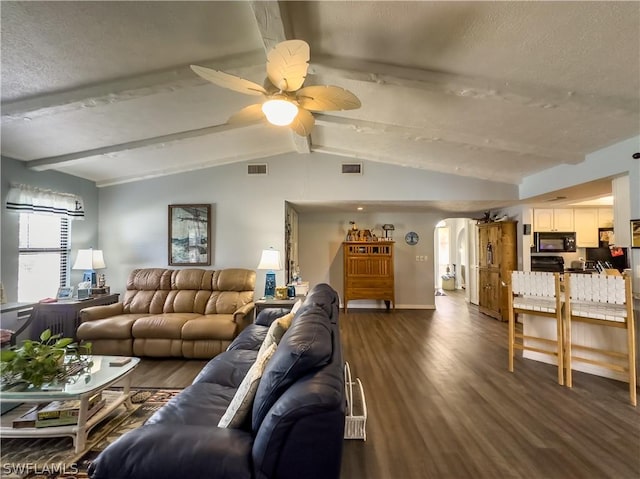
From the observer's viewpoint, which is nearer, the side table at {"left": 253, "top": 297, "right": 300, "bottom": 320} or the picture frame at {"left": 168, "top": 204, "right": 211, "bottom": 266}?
the side table at {"left": 253, "top": 297, "right": 300, "bottom": 320}

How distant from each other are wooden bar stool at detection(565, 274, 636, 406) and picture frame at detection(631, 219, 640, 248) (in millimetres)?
396

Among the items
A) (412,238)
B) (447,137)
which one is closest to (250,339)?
(447,137)

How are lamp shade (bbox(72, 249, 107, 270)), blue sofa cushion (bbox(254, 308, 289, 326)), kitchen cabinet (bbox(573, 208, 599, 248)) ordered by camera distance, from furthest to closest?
kitchen cabinet (bbox(573, 208, 599, 248))
lamp shade (bbox(72, 249, 107, 270))
blue sofa cushion (bbox(254, 308, 289, 326))

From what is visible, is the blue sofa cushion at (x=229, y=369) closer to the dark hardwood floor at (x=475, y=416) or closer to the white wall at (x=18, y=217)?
the dark hardwood floor at (x=475, y=416)

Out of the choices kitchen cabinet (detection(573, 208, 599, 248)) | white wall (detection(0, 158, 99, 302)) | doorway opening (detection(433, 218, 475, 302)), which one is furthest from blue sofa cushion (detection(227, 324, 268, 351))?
doorway opening (detection(433, 218, 475, 302))

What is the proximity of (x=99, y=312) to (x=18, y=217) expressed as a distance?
143 cm

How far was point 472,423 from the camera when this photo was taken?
2.19 metres

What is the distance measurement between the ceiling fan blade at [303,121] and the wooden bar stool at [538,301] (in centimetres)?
280

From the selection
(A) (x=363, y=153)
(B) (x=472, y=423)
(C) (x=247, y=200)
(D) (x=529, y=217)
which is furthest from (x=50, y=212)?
(D) (x=529, y=217)

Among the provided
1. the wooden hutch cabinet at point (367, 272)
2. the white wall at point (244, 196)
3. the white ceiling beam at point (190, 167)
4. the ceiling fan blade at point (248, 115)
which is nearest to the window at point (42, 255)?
the white wall at point (244, 196)

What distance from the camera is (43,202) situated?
11.9 feet

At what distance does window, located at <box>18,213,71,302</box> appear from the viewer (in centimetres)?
352

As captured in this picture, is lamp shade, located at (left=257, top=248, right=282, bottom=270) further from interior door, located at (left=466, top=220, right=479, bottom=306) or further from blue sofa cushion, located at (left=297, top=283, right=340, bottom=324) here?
interior door, located at (left=466, top=220, right=479, bottom=306)

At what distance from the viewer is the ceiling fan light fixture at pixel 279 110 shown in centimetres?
195
